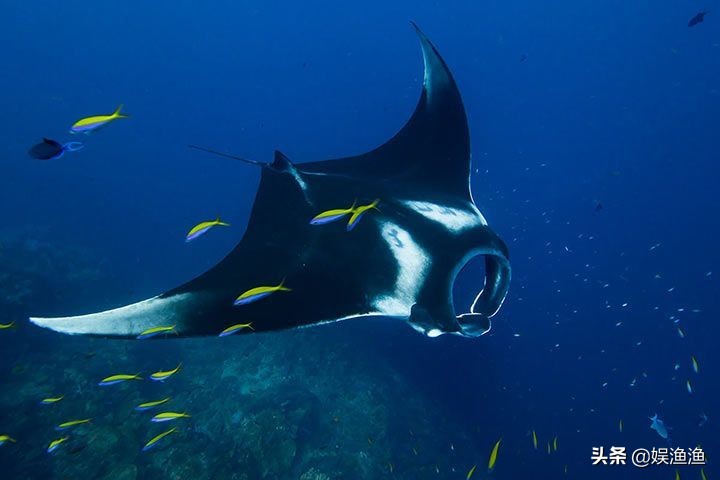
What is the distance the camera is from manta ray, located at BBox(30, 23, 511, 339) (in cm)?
209

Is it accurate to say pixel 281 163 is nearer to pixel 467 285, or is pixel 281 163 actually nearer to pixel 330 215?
pixel 330 215

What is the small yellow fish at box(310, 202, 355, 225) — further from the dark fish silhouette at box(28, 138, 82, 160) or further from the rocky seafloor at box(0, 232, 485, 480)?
the rocky seafloor at box(0, 232, 485, 480)

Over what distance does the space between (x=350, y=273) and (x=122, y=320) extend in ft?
4.08

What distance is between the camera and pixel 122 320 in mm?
1946

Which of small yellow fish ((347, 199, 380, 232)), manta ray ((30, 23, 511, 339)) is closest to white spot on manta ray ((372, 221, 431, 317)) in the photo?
manta ray ((30, 23, 511, 339))

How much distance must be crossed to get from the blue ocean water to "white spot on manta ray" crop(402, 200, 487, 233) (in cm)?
538

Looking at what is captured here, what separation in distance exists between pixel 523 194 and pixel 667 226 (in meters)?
13.8

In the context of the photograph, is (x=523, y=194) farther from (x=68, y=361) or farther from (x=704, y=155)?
(x=68, y=361)

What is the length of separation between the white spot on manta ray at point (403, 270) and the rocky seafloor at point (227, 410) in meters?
5.39

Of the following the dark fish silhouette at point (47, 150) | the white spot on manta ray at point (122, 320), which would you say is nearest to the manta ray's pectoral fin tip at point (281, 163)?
the white spot on manta ray at point (122, 320)

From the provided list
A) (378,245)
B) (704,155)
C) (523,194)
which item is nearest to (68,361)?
(378,245)

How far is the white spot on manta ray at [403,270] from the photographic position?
2264mm

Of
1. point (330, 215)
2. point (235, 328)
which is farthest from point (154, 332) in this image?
point (330, 215)

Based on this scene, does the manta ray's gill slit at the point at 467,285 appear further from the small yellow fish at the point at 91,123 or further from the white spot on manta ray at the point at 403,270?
the small yellow fish at the point at 91,123
